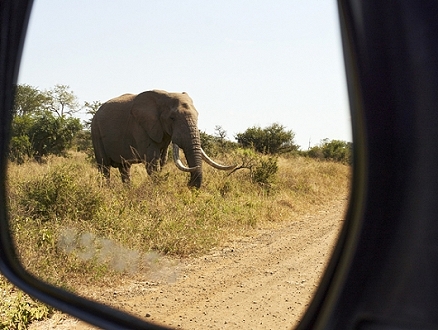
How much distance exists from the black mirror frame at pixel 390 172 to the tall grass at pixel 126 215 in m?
0.81

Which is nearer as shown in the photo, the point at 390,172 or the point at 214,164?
the point at 390,172

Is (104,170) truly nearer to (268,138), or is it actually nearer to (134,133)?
(134,133)

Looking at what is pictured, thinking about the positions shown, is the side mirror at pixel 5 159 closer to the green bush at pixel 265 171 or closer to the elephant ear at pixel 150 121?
the green bush at pixel 265 171

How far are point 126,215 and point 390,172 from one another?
3387mm

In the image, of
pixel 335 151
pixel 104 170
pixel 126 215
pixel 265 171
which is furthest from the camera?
pixel 104 170

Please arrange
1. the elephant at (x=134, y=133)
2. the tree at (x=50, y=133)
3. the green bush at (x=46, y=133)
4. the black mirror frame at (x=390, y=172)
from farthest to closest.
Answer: the elephant at (x=134, y=133) → the tree at (x=50, y=133) → the green bush at (x=46, y=133) → the black mirror frame at (x=390, y=172)

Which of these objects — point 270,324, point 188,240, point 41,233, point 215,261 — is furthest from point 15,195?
point 270,324

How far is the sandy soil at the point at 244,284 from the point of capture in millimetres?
1298

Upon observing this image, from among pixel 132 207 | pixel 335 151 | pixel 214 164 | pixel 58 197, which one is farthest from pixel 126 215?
pixel 335 151

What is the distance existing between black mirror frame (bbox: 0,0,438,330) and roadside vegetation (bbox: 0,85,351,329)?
0.71 feet

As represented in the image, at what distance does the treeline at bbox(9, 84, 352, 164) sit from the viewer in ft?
5.90

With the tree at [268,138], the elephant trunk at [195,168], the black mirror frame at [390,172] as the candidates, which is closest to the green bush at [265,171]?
the tree at [268,138]

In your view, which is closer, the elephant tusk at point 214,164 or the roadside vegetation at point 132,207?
the roadside vegetation at point 132,207

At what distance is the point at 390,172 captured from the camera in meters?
0.93
